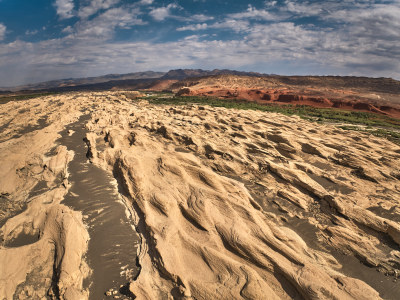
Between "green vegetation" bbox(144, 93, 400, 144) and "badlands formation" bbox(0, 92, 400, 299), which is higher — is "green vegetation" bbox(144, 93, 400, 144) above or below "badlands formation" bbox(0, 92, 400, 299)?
below

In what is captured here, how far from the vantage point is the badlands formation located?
386 cm

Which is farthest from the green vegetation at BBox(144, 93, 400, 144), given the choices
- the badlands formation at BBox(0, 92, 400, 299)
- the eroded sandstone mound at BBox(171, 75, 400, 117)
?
the badlands formation at BBox(0, 92, 400, 299)


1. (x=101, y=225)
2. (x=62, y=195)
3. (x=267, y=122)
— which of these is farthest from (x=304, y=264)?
(x=267, y=122)

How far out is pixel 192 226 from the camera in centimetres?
517

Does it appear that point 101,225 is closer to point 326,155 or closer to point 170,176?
point 170,176

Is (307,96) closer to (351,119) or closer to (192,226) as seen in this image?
(351,119)

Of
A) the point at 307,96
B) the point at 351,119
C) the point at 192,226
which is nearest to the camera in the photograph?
the point at 192,226

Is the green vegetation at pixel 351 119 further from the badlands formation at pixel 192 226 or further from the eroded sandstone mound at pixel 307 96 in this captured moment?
the badlands formation at pixel 192 226

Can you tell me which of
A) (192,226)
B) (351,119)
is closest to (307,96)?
(351,119)

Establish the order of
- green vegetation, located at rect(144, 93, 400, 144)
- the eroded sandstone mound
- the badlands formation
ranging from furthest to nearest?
1. the eroded sandstone mound
2. green vegetation, located at rect(144, 93, 400, 144)
3. the badlands formation

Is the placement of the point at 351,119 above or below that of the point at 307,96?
below

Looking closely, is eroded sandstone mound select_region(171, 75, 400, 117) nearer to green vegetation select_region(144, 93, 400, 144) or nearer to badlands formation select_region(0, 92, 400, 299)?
green vegetation select_region(144, 93, 400, 144)

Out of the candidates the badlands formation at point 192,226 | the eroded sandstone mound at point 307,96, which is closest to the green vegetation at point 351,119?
the eroded sandstone mound at point 307,96

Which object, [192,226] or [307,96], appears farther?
[307,96]
